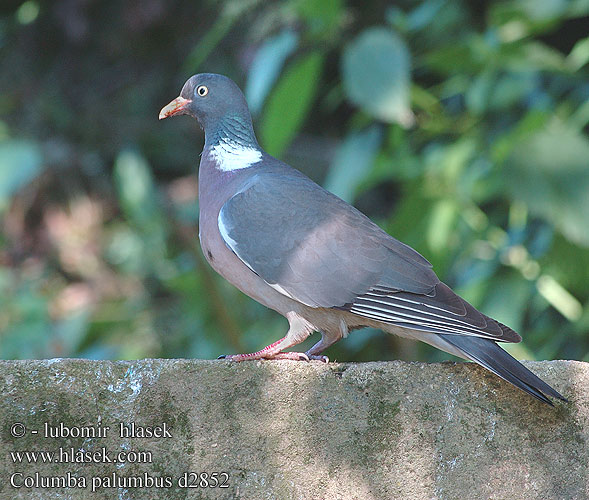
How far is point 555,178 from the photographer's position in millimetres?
4875

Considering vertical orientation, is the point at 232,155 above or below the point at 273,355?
above

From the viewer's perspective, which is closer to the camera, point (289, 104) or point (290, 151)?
point (289, 104)

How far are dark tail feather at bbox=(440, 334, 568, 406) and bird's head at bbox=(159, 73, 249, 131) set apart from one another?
5.01ft

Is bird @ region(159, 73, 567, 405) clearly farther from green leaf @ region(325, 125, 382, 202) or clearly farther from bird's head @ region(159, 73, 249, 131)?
green leaf @ region(325, 125, 382, 202)

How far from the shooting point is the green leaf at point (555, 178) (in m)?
4.71

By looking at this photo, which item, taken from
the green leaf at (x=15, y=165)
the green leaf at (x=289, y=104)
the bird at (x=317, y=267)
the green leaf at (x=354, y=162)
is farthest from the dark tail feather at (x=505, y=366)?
the green leaf at (x=15, y=165)

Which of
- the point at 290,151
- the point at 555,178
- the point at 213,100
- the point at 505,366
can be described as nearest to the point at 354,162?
the point at 555,178

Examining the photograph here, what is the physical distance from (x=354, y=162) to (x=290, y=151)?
2.06 metres

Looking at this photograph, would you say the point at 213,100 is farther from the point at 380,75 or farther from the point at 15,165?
the point at 15,165

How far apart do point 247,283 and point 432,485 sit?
1.08m

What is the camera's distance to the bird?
303 centimetres

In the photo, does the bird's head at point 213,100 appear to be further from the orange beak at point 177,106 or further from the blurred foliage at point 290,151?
the blurred foliage at point 290,151

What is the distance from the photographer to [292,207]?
3.40 m

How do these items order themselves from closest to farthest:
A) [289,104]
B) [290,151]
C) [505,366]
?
[505,366], [289,104], [290,151]
